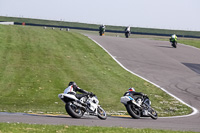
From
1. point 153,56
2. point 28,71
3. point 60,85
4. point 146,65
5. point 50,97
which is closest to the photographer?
point 50,97

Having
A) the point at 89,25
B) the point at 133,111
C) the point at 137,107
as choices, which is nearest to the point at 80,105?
the point at 133,111

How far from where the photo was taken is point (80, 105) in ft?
41.3

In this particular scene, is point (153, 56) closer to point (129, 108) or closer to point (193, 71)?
point (193, 71)

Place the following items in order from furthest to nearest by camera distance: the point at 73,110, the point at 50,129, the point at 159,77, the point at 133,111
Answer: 1. the point at 159,77
2. the point at 133,111
3. the point at 73,110
4. the point at 50,129

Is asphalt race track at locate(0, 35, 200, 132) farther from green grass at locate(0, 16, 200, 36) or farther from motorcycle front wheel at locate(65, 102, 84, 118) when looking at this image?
green grass at locate(0, 16, 200, 36)

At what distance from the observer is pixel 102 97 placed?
20.1m

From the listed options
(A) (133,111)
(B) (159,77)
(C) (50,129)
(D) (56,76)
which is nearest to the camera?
(C) (50,129)

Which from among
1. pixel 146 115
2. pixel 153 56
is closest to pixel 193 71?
pixel 153 56

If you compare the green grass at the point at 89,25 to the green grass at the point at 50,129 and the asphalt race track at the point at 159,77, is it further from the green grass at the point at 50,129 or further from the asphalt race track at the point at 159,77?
the green grass at the point at 50,129

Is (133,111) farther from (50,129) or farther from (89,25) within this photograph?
(89,25)

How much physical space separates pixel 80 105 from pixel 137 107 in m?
2.75

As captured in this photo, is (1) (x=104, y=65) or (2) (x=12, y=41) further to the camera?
(2) (x=12, y=41)

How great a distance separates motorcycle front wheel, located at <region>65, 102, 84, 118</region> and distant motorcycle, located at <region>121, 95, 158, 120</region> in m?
2.10

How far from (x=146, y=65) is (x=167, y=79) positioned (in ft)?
15.7
